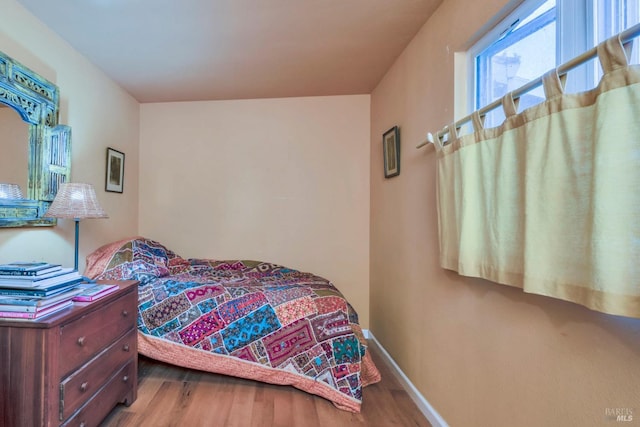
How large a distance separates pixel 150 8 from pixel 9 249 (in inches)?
65.2

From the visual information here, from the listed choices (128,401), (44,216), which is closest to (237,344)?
(128,401)

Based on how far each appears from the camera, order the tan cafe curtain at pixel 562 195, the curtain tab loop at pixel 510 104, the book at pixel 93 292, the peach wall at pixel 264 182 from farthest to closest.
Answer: the peach wall at pixel 264 182 → the book at pixel 93 292 → the curtain tab loop at pixel 510 104 → the tan cafe curtain at pixel 562 195

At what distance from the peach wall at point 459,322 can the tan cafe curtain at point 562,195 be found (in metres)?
0.13

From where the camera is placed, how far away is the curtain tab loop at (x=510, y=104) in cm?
95

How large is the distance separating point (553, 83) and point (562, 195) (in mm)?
349

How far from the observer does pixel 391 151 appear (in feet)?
7.11

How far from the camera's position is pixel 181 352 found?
68.4 inches

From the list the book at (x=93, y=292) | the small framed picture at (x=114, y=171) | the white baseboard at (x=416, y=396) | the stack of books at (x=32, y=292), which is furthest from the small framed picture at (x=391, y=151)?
the small framed picture at (x=114, y=171)

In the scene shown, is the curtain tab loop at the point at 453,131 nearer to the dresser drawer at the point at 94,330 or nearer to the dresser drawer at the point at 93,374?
the dresser drawer at the point at 94,330

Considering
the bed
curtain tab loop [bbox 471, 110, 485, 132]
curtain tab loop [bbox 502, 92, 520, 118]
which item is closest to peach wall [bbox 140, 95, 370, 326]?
the bed

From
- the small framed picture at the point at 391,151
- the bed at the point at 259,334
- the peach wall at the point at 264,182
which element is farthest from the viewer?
the peach wall at the point at 264,182

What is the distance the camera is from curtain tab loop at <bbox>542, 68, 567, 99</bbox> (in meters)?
0.79

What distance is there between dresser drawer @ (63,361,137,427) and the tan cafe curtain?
1859mm

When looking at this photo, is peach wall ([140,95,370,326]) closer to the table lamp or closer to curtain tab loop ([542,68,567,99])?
the table lamp
